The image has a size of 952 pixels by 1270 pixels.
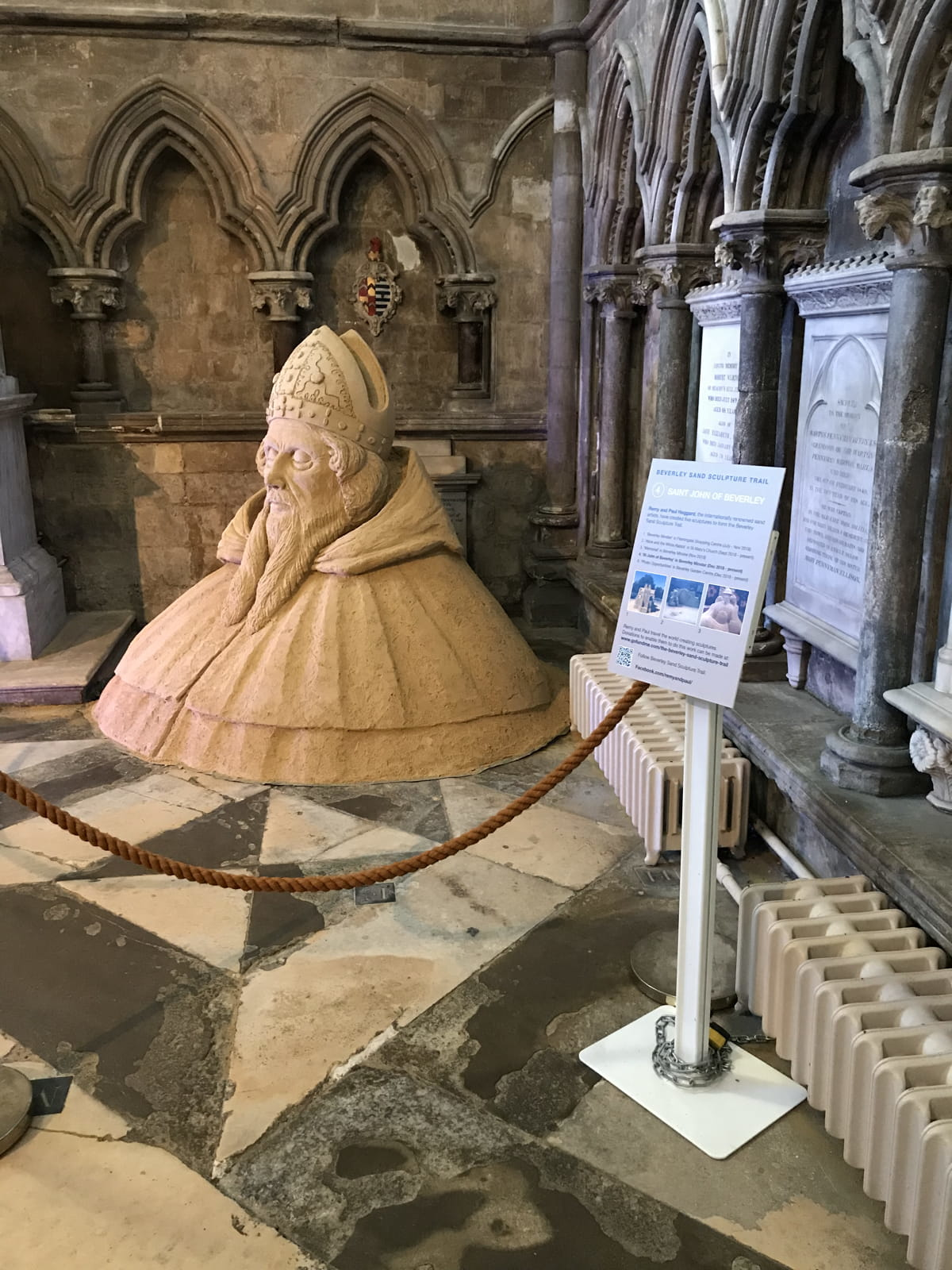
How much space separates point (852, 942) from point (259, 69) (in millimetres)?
7176

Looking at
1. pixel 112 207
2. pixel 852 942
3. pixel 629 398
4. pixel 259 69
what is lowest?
pixel 852 942

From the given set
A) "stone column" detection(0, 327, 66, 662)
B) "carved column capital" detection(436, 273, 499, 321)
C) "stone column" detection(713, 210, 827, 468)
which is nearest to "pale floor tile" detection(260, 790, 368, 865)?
"stone column" detection(713, 210, 827, 468)

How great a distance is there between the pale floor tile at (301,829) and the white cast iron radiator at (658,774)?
1163mm

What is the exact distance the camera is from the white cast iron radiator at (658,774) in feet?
12.4

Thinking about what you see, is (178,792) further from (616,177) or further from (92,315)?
(616,177)

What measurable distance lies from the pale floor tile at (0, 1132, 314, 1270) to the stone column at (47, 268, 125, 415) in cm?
609

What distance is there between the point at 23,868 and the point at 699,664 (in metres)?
3.01

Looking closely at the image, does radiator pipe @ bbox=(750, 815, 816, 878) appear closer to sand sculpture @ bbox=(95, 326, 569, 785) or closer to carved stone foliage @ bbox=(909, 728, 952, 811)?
carved stone foliage @ bbox=(909, 728, 952, 811)

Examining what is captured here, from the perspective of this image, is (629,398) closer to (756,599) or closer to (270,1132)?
(756,599)

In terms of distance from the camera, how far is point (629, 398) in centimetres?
707

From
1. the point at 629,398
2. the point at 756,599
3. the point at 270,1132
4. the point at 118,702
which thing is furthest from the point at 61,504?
the point at 756,599

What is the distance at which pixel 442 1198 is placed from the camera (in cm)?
246

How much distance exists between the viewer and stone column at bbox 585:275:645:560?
6.88 metres

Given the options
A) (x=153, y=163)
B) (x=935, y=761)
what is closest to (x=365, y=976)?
(x=935, y=761)
